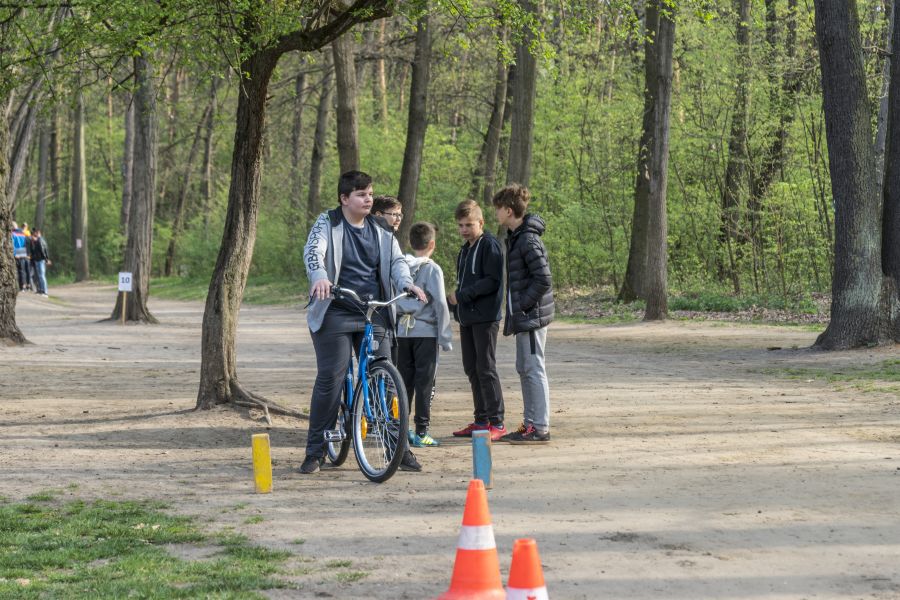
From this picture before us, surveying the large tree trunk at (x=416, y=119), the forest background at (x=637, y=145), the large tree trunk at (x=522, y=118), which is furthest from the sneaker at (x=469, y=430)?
the large tree trunk at (x=416, y=119)

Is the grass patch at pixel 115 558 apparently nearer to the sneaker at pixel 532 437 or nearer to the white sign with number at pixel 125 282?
the sneaker at pixel 532 437

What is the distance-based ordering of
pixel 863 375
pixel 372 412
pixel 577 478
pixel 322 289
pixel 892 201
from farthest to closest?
pixel 892 201 → pixel 863 375 → pixel 372 412 → pixel 577 478 → pixel 322 289

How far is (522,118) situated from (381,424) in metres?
16.4

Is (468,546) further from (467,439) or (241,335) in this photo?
(241,335)

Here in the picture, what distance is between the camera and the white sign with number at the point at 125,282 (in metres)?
23.1

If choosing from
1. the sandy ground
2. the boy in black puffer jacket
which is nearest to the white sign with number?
the sandy ground

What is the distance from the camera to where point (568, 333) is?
21.7 metres

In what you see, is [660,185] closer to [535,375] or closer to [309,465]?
[535,375]

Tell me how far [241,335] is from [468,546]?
18188 mm

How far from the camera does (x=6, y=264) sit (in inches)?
681

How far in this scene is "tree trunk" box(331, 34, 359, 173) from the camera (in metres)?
22.3

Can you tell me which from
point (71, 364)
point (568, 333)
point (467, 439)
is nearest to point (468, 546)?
point (467, 439)

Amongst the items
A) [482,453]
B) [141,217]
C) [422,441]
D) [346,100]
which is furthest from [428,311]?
[141,217]

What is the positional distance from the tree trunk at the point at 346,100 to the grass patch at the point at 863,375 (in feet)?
36.5
